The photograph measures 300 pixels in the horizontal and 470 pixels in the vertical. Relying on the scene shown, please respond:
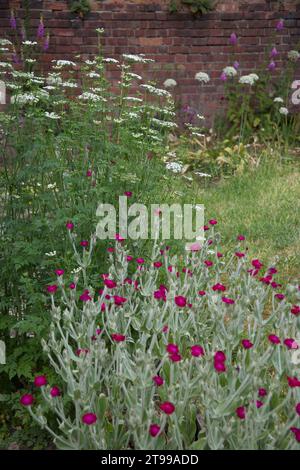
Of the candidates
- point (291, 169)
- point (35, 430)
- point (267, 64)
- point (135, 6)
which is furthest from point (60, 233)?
point (267, 64)

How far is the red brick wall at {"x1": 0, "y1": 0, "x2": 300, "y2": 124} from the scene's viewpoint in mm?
7133

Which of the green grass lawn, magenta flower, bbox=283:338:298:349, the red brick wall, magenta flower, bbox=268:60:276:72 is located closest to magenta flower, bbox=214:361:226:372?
magenta flower, bbox=283:338:298:349

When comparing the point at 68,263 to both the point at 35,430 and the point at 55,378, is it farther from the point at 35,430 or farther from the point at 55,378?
the point at 35,430

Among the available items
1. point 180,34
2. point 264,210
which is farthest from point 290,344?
point 180,34

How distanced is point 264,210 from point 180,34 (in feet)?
10.3

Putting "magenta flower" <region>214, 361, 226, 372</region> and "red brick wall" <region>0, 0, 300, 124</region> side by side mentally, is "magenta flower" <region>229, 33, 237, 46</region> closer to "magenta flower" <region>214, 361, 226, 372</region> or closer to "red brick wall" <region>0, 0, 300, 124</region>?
"red brick wall" <region>0, 0, 300, 124</region>

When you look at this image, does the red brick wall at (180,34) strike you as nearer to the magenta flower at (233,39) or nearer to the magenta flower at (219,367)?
the magenta flower at (233,39)

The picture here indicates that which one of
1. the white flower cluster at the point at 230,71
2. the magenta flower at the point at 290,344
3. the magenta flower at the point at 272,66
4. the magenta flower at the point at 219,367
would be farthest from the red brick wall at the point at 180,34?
the magenta flower at the point at 219,367

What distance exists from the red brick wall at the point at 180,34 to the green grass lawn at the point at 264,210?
6.30 ft

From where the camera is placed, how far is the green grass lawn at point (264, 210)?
445 centimetres

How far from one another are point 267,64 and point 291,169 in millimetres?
2032

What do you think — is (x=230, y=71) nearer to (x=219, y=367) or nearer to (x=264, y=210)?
(x=264, y=210)

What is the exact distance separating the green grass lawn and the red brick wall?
6.30ft
